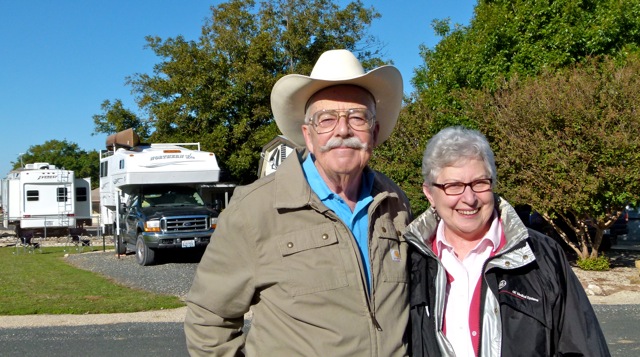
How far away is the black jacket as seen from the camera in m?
2.29

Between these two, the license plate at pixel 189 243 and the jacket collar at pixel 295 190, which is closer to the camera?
the jacket collar at pixel 295 190

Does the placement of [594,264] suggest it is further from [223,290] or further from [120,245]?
[223,290]

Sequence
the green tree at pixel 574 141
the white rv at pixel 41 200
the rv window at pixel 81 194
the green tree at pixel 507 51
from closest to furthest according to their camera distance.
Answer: the green tree at pixel 574 141 → the green tree at pixel 507 51 → the white rv at pixel 41 200 → the rv window at pixel 81 194

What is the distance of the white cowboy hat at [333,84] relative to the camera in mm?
2650

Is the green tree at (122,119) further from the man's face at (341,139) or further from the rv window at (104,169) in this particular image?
the man's face at (341,139)

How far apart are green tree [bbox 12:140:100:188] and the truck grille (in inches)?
2268

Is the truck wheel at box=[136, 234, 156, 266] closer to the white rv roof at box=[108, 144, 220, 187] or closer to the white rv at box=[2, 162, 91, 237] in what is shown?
the white rv roof at box=[108, 144, 220, 187]

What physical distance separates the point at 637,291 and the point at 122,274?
9952mm

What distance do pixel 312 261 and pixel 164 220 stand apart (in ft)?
41.8

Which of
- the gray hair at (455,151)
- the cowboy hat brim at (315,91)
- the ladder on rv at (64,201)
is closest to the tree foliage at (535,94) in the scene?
the cowboy hat brim at (315,91)

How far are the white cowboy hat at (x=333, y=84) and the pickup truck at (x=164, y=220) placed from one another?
11.9 metres

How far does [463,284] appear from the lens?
2.49 m

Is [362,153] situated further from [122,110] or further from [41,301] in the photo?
[122,110]

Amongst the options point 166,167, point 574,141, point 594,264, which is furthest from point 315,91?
point 166,167
